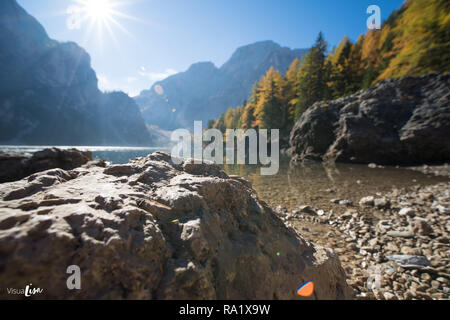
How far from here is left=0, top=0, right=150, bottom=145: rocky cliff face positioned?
9031 centimetres

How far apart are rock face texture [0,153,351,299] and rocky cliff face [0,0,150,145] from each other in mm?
124891

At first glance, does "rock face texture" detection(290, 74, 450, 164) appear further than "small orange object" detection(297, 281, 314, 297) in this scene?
Yes

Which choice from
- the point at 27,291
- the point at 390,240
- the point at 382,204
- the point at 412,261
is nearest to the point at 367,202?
the point at 382,204

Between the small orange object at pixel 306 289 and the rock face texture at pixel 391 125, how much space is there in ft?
51.6

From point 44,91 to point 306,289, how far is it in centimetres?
15042

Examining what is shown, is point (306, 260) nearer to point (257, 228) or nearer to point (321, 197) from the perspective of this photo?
point (257, 228)

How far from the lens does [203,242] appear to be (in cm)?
142

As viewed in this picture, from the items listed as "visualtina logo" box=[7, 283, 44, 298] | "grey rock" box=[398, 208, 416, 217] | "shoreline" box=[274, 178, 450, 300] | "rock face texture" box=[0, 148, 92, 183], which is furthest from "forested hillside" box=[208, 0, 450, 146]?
"rock face texture" box=[0, 148, 92, 183]

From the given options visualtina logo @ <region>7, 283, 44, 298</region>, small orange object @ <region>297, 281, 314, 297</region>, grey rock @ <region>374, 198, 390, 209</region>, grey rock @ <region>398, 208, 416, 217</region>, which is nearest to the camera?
visualtina logo @ <region>7, 283, 44, 298</region>

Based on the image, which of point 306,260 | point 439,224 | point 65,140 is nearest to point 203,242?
point 306,260

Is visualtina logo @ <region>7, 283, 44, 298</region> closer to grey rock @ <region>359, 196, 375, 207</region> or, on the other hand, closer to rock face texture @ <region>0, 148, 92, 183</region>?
grey rock @ <region>359, 196, 375, 207</region>

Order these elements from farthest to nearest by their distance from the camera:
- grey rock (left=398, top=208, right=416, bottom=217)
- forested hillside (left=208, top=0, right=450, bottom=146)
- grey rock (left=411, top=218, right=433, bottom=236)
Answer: forested hillside (left=208, top=0, right=450, bottom=146) → grey rock (left=398, top=208, right=416, bottom=217) → grey rock (left=411, top=218, right=433, bottom=236)

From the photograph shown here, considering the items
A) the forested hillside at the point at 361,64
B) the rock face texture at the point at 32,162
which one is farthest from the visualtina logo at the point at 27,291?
the forested hillside at the point at 361,64
